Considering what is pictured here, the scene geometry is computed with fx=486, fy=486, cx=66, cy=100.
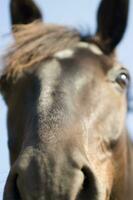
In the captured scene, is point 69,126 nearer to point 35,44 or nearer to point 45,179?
point 45,179

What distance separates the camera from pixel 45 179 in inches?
126

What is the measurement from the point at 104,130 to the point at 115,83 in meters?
0.51

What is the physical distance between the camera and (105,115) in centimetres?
Result: 397

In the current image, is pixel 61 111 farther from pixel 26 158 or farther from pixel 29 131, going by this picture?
pixel 26 158

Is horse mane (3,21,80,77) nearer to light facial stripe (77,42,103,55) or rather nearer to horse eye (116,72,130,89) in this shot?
light facial stripe (77,42,103,55)

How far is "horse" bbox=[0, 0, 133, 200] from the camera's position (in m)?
3.23

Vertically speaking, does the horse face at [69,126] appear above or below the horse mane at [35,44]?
below

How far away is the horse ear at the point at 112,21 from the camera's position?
4.70 metres

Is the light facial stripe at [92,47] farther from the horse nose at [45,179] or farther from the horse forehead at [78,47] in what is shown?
the horse nose at [45,179]

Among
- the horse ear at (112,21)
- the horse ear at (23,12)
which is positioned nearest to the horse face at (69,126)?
the horse ear at (112,21)

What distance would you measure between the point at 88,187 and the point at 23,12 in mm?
2273

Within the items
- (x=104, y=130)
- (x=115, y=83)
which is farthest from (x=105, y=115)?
(x=115, y=83)

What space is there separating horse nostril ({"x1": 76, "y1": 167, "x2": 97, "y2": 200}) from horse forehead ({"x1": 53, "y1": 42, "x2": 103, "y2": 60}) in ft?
3.82

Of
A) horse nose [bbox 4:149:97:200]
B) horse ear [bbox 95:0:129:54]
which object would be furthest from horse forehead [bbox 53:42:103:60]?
horse nose [bbox 4:149:97:200]
